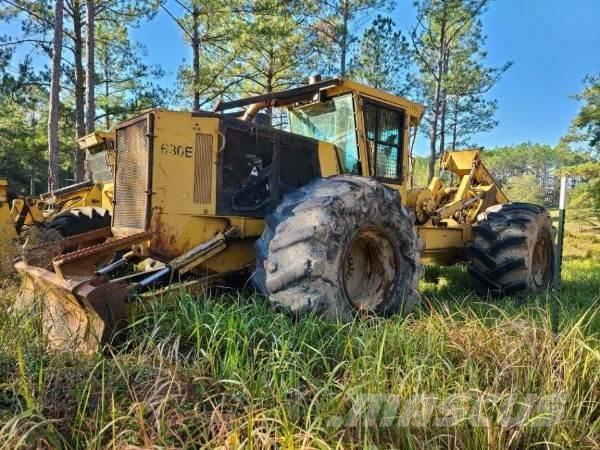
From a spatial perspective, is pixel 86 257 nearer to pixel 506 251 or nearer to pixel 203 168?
pixel 203 168

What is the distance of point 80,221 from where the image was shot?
7.04m

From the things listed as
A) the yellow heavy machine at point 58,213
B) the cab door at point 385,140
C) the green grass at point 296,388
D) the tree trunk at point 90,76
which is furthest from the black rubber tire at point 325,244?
the tree trunk at point 90,76

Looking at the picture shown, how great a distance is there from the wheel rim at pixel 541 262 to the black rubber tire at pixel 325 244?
3.21m

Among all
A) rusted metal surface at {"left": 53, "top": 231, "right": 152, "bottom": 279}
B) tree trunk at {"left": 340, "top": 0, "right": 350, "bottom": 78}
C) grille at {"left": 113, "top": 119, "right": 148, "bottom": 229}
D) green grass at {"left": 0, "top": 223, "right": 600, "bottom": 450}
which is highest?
tree trunk at {"left": 340, "top": 0, "right": 350, "bottom": 78}

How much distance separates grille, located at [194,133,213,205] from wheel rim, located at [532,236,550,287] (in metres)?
4.72

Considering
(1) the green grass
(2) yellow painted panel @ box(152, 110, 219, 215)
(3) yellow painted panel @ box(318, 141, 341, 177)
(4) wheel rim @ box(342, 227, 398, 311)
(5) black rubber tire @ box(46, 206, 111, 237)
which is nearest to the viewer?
(1) the green grass

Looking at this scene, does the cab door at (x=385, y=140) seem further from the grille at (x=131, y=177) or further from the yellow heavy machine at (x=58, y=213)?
the yellow heavy machine at (x=58, y=213)

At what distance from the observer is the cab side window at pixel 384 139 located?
563 centimetres

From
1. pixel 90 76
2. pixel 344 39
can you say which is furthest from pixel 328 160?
pixel 344 39

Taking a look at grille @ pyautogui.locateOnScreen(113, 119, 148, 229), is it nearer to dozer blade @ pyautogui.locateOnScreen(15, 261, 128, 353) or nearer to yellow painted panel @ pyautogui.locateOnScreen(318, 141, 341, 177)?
dozer blade @ pyautogui.locateOnScreen(15, 261, 128, 353)

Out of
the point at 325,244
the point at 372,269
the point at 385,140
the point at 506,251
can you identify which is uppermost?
the point at 385,140

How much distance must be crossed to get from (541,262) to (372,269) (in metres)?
3.85

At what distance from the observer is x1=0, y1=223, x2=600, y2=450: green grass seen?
6.89 ft

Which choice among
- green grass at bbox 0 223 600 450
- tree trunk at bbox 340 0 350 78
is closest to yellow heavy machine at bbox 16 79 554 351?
green grass at bbox 0 223 600 450
